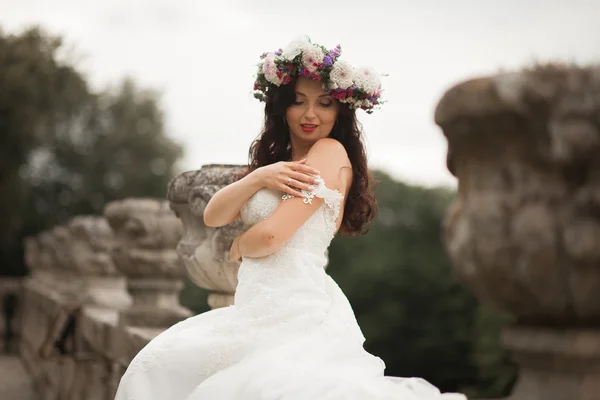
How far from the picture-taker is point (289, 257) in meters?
3.26

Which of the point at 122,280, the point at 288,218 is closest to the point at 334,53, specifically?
the point at 288,218

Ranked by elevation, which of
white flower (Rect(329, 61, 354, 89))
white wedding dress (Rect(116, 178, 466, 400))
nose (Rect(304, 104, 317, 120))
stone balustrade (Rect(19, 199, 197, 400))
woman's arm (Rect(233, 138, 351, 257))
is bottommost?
stone balustrade (Rect(19, 199, 197, 400))

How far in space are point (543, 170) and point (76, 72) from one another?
1610 cm

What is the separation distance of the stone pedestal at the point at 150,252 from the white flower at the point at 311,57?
276 cm

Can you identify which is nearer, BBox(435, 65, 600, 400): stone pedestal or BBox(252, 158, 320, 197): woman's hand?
BBox(435, 65, 600, 400): stone pedestal

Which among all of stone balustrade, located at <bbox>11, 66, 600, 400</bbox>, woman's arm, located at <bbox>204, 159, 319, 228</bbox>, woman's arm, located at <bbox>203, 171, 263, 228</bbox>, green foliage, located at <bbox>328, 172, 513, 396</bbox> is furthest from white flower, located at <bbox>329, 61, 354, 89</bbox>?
green foliage, located at <bbox>328, 172, 513, 396</bbox>

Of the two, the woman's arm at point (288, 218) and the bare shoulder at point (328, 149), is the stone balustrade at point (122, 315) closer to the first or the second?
the woman's arm at point (288, 218)

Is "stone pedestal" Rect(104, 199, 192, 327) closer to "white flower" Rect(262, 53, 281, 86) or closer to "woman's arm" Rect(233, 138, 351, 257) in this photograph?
"white flower" Rect(262, 53, 281, 86)

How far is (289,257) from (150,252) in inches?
117

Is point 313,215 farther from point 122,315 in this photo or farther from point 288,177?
point 122,315

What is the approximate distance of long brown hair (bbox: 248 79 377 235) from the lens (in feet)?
11.6

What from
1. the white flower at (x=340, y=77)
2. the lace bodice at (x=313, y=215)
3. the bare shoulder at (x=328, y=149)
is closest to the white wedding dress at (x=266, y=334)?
the lace bodice at (x=313, y=215)

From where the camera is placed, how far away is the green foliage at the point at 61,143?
49.3 ft

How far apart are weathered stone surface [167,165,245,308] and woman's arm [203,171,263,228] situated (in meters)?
0.70
